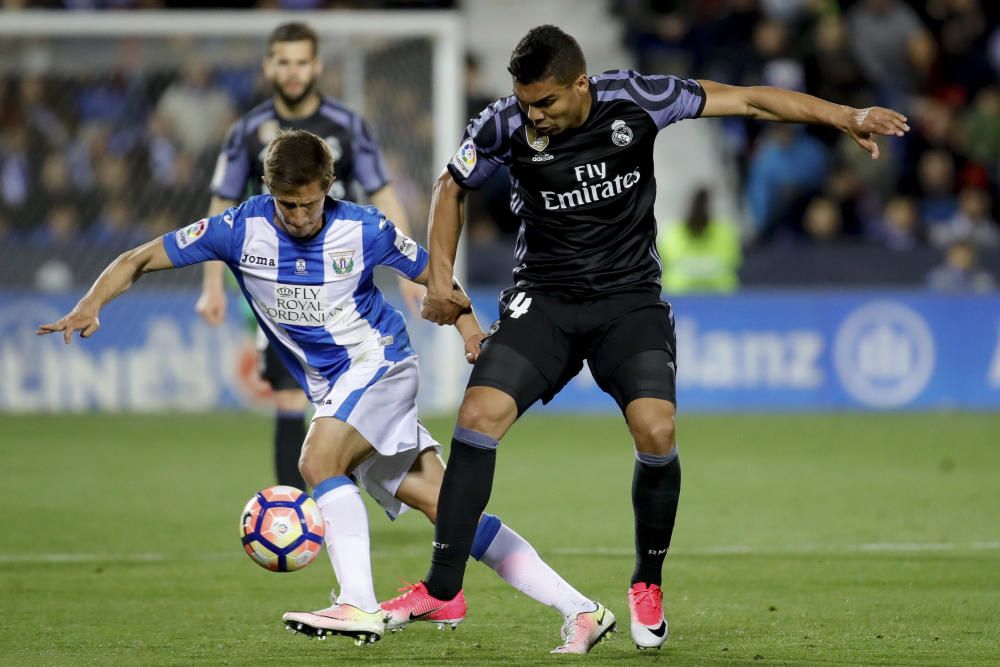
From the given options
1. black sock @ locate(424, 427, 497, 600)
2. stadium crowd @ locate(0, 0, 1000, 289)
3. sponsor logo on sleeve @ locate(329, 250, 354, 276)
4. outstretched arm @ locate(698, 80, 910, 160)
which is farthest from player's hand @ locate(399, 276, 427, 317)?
stadium crowd @ locate(0, 0, 1000, 289)

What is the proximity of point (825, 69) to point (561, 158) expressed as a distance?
1283 centimetres

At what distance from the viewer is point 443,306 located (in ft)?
18.5

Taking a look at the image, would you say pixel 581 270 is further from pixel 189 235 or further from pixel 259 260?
pixel 189 235

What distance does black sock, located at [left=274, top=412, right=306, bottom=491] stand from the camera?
7.63m

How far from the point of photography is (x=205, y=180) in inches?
587

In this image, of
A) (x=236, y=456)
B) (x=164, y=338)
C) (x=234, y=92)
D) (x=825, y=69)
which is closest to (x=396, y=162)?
(x=234, y=92)

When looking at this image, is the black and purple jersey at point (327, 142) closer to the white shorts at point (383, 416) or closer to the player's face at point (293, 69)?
the player's face at point (293, 69)

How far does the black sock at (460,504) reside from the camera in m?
5.45

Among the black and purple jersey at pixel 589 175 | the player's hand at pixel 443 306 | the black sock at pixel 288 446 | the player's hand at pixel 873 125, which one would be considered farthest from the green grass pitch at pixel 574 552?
the player's hand at pixel 873 125

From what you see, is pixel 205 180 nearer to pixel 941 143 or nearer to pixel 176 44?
pixel 176 44

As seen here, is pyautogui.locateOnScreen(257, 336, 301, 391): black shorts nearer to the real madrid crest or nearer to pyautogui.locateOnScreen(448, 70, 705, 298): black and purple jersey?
pyautogui.locateOnScreen(448, 70, 705, 298): black and purple jersey

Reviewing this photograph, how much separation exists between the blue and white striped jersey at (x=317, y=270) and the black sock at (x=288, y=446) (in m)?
1.73

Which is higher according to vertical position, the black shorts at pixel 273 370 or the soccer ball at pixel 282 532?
the black shorts at pixel 273 370

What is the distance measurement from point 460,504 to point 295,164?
1.23 meters
